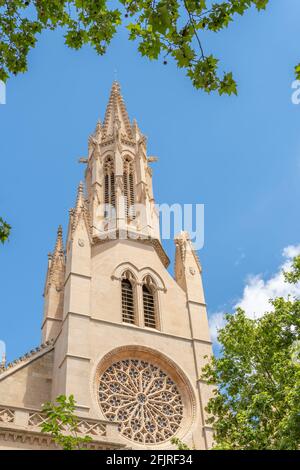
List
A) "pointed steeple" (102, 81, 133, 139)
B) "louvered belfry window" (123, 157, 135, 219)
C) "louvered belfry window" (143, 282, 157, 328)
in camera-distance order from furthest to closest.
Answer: "pointed steeple" (102, 81, 133, 139), "louvered belfry window" (123, 157, 135, 219), "louvered belfry window" (143, 282, 157, 328)

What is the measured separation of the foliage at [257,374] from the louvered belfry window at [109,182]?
18.8m

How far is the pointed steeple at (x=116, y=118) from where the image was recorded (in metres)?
39.9

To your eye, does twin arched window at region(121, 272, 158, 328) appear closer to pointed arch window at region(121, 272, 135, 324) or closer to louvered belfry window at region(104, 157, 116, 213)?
pointed arch window at region(121, 272, 135, 324)

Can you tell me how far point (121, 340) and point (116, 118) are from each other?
21777 millimetres

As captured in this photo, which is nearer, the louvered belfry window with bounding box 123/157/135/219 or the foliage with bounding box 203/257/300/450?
the foliage with bounding box 203/257/300/450

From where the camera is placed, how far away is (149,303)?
2788 cm

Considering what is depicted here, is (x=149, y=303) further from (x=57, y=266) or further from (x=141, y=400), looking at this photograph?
(x=57, y=266)

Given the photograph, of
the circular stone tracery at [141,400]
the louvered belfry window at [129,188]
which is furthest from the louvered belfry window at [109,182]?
the circular stone tracery at [141,400]

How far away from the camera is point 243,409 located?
1487 cm

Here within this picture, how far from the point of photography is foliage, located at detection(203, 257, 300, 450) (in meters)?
13.7

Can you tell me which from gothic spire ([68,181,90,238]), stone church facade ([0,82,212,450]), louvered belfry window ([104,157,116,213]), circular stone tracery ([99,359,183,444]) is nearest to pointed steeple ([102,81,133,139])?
louvered belfry window ([104,157,116,213])

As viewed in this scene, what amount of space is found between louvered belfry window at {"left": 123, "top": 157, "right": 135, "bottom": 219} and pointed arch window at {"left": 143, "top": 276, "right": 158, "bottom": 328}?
598 cm
